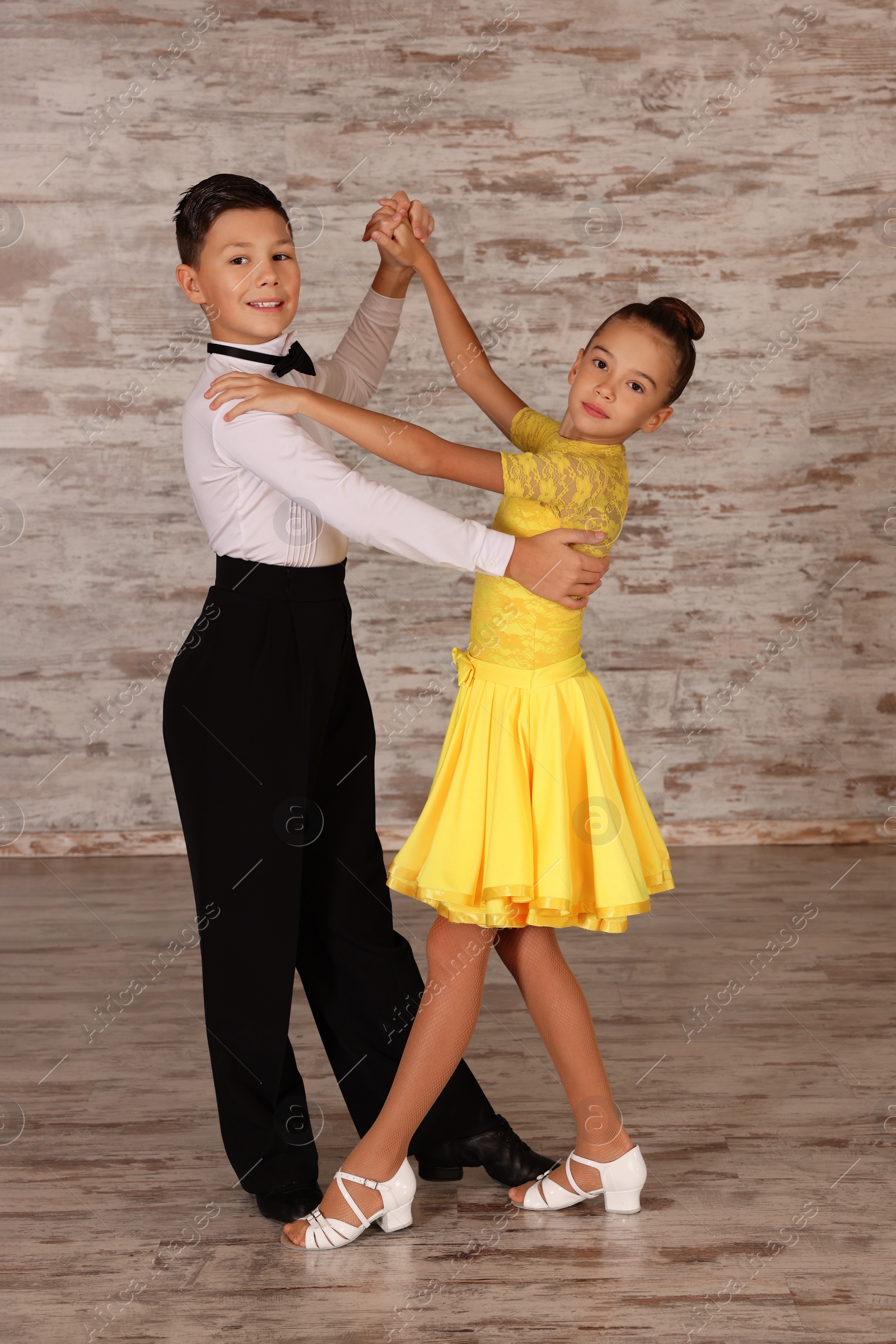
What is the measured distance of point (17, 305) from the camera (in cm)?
347

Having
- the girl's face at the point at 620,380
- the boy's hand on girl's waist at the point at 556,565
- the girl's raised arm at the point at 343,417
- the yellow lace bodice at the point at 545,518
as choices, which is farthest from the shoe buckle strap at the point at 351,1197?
the girl's face at the point at 620,380

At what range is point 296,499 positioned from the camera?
1.59 meters

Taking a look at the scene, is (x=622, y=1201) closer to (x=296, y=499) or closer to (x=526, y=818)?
(x=526, y=818)

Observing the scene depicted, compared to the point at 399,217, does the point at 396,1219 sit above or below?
below

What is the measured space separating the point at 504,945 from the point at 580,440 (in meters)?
0.74

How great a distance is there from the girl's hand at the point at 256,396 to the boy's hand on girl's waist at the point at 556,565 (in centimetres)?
35

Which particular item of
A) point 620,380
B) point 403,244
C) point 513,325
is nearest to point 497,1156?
point 620,380

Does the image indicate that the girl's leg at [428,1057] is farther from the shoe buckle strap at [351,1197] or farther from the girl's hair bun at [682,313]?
the girl's hair bun at [682,313]

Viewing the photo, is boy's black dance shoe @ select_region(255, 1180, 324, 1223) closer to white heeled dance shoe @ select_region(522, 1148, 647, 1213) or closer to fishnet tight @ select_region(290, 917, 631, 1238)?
fishnet tight @ select_region(290, 917, 631, 1238)

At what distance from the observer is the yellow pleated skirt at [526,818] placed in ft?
5.28

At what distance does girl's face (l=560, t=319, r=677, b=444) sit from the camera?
5.25 feet

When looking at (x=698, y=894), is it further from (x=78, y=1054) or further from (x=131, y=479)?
(x=131, y=479)

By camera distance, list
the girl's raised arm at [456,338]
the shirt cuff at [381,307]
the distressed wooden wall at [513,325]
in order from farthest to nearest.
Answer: the distressed wooden wall at [513,325], the shirt cuff at [381,307], the girl's raised arm at [456,338]

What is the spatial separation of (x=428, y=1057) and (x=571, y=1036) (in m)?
0.21
